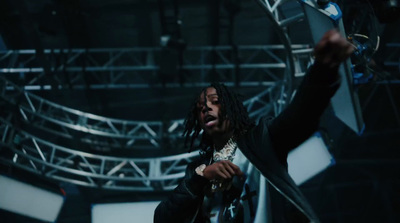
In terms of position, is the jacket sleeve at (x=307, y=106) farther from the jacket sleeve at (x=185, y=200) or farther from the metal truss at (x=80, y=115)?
the metal truss at (x=80, y=115)

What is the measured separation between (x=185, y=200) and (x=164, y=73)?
4.80m

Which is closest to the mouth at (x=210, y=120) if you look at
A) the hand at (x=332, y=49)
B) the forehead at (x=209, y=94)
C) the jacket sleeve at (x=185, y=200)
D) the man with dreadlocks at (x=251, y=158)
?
A: the man with dreadlocks at (x=251, y=158)

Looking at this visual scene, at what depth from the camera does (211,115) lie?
1.68 metres

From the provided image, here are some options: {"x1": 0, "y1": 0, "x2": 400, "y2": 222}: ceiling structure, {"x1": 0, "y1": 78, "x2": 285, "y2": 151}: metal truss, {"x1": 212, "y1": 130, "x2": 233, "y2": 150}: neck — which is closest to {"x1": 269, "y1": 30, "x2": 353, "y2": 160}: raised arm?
{"x1": 212, "y1": 130, "x2": 233, "y2": 150}: neck

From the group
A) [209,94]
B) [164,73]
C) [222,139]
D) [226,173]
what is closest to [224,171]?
[226,173]

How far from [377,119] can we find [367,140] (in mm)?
547

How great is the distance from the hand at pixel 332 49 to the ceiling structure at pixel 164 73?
145 inches

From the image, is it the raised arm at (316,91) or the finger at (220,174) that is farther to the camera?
the finger at (220,174)

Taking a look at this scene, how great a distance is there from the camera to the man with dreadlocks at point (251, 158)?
1207 mm

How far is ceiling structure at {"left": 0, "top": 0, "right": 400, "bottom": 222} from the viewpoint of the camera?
246 inches

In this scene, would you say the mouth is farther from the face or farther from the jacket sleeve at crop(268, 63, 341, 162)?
the jacket sleeve at crop(268, 63, 341, 162)

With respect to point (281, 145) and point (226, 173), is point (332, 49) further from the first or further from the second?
point (226, 173)

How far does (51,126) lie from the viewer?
7.87 meters

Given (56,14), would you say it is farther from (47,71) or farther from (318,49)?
(318,49)
